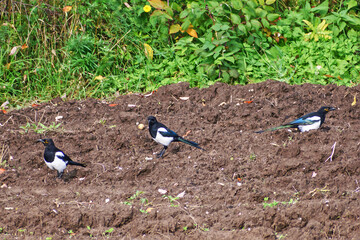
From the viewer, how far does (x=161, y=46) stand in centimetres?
801

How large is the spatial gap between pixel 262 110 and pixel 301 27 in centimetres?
267

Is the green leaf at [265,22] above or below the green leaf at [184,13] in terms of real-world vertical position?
below

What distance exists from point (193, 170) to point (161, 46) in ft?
11.9

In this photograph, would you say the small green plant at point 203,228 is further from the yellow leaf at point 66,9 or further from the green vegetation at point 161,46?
the yellow leaf at point 66,9

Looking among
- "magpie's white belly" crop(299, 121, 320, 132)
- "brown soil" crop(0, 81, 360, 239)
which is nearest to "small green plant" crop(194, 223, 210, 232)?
"brown soil" crop(0, 81, 360, 239)

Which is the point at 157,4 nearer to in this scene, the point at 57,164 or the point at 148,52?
the point at 148,52

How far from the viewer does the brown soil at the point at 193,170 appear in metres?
3.77

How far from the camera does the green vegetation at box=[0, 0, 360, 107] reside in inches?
288

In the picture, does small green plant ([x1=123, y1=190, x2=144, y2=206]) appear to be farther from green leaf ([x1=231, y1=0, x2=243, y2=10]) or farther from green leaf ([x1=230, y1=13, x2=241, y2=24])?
green leaf ([x1=231, y1=0, x2=243, y2=10])

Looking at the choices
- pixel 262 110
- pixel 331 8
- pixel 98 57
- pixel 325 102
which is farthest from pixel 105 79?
pixel 331 8

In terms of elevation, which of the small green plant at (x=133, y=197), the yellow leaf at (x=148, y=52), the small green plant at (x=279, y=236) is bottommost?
the yellow leaf at (x=148, y=52)

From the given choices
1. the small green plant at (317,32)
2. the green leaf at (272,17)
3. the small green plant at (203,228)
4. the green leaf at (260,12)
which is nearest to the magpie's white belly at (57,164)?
the small green plant at (203,228)

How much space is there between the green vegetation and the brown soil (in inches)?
29.1

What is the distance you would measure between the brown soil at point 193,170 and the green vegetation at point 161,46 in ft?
2.43
